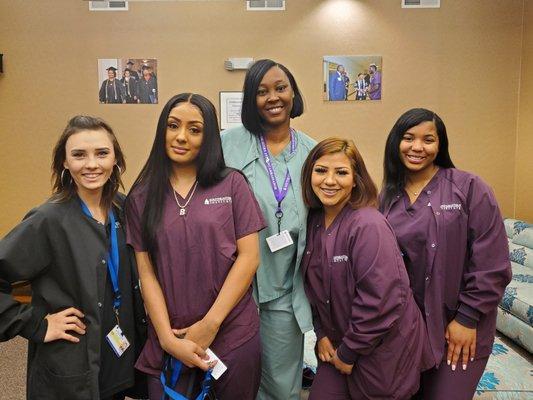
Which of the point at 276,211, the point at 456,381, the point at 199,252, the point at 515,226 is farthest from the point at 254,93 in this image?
the point at 515,226

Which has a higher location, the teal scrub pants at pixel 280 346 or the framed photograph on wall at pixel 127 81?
the framed photograph on wall at pixel 127 81

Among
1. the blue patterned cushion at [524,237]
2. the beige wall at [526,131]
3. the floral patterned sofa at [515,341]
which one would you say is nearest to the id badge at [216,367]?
the floral patterned sofa at [515,341]

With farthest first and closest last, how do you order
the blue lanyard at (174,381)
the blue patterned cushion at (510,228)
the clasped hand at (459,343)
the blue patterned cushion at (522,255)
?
the blue patterned cushion at (510,228)
the blue patterned cushion at (522,255)
the clasped hand at (459,343)
the blue lanyard at (174,381)

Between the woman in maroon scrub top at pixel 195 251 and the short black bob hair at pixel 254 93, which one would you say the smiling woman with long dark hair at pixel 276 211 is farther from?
the woman in maroon scrub top at pixel 195 251

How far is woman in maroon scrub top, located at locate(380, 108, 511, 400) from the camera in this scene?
5.60 feet

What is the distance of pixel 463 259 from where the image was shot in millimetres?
1746

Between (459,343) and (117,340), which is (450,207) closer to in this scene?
(459,343)

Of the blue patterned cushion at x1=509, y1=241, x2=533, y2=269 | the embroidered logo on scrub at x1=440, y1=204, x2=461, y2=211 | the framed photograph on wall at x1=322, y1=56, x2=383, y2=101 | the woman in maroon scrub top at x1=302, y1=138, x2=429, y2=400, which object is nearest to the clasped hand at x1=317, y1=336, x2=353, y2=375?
the woman in maroon scrub top at x1=302, y1=138, x2=429, y2=400

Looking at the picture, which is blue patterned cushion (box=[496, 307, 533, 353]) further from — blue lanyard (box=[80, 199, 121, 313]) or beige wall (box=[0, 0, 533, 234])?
blue lanyard (box=[80, 199, 121, 313])

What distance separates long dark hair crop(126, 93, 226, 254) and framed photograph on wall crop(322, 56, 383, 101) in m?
3.32

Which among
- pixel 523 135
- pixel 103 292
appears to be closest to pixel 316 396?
pixel 103 292

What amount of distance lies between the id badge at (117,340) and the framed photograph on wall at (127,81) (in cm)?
344

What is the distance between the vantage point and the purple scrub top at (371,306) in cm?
156

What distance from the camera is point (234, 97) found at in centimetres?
465
